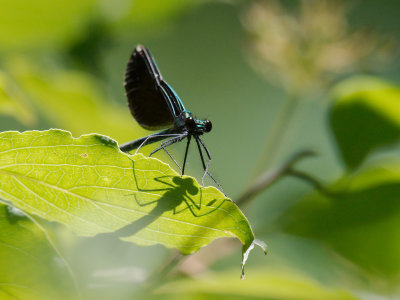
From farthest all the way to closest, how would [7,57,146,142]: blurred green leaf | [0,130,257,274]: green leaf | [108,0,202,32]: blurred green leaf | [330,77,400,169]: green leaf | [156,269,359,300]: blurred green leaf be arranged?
[108,0,202,32]: blurred green leaf
[7,57,146,142]: blurred green leaf
[330,77,400,169]: green leaf
[156,269,359,300]: blurred green leaf
[0,130,257,274]: green leaf

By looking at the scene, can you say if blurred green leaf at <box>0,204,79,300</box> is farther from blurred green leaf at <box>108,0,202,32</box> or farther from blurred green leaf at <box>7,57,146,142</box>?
blurred green leaf at <box>108,0,202,32</box>

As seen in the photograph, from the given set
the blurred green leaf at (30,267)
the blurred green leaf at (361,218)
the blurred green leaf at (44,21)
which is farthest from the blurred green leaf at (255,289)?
the blurred green leaf at (44,21)

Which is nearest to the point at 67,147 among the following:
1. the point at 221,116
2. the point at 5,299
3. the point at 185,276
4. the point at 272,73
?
the point at 5,299

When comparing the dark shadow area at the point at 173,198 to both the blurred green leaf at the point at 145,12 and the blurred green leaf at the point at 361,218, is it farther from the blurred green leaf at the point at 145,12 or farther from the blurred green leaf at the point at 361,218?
the blurred green leaf at the point at 145,12

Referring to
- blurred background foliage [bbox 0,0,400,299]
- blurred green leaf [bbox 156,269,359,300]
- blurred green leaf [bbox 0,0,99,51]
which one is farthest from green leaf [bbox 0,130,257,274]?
blurred green leaf [bbox 0,0,99,51]

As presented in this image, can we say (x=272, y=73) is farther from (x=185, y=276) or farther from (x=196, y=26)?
(x=196, y=26)
